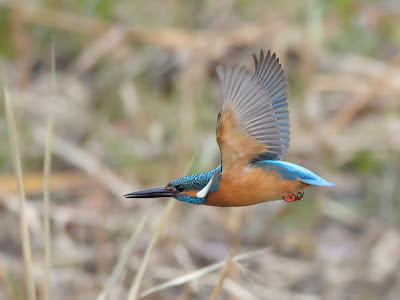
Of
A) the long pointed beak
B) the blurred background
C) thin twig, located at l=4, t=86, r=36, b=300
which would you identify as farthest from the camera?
the blurred background

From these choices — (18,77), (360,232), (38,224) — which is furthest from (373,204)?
(18,77)

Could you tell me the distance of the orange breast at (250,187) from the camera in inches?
28.5

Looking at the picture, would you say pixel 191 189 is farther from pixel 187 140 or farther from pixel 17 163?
pixel 187 140

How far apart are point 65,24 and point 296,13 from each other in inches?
50.8

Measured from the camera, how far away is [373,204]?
3.48m

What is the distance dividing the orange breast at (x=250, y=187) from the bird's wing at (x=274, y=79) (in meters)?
0.04

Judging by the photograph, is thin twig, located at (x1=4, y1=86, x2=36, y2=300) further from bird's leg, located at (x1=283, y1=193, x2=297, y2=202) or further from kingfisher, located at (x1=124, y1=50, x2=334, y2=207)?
bird's leg, located at (x1=283, y1=193, x2=297, y2=202)

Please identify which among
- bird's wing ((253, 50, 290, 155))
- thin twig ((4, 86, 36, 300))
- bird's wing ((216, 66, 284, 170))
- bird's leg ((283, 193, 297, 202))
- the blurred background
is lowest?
bird's leg ((283, 193, 297, 202))

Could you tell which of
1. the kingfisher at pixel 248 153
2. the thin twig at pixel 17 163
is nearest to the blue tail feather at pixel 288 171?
the kingfisher at pixel 248 153

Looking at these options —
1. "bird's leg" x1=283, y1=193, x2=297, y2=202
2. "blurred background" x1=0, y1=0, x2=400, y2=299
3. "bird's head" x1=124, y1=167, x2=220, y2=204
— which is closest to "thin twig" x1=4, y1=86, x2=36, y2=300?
"bird's head" x1=124, y1=167, x2=220, y2=204

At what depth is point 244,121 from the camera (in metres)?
0.77

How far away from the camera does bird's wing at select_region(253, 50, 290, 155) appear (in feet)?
2.63

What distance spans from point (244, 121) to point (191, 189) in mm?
102

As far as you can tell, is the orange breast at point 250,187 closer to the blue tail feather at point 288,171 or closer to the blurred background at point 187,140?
the blue tail feather at point 288,171
